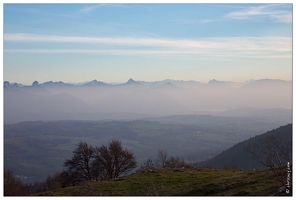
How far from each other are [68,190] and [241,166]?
73.9 m

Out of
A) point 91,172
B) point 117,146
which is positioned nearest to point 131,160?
point 117,146

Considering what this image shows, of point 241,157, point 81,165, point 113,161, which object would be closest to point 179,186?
point 113,161

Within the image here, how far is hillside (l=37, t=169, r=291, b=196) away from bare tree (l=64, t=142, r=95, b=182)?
9.35 metres

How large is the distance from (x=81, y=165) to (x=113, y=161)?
3433mm

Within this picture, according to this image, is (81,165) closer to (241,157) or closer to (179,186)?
(179,186)

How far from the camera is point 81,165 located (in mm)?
35438

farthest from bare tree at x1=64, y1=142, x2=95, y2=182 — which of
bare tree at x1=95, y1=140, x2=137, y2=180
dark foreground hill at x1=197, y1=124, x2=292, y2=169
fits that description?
dark foreground hill at x1=197, y1=124, x2=292, y2=169

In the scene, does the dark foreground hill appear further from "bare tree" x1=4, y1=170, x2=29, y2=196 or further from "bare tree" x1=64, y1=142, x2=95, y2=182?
"bare tree" x1=4, y1=170, x2=29, y2=196

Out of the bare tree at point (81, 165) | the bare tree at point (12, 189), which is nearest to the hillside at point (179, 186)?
the bare tree at point (12, 189)

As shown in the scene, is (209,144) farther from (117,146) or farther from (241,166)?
(117,146)

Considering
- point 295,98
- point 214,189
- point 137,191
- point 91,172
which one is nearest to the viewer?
point 295,98

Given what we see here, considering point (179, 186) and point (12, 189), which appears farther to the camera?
point (12, 189)

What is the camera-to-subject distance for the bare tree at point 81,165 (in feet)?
114

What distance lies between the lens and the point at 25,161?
170375 millimetres
